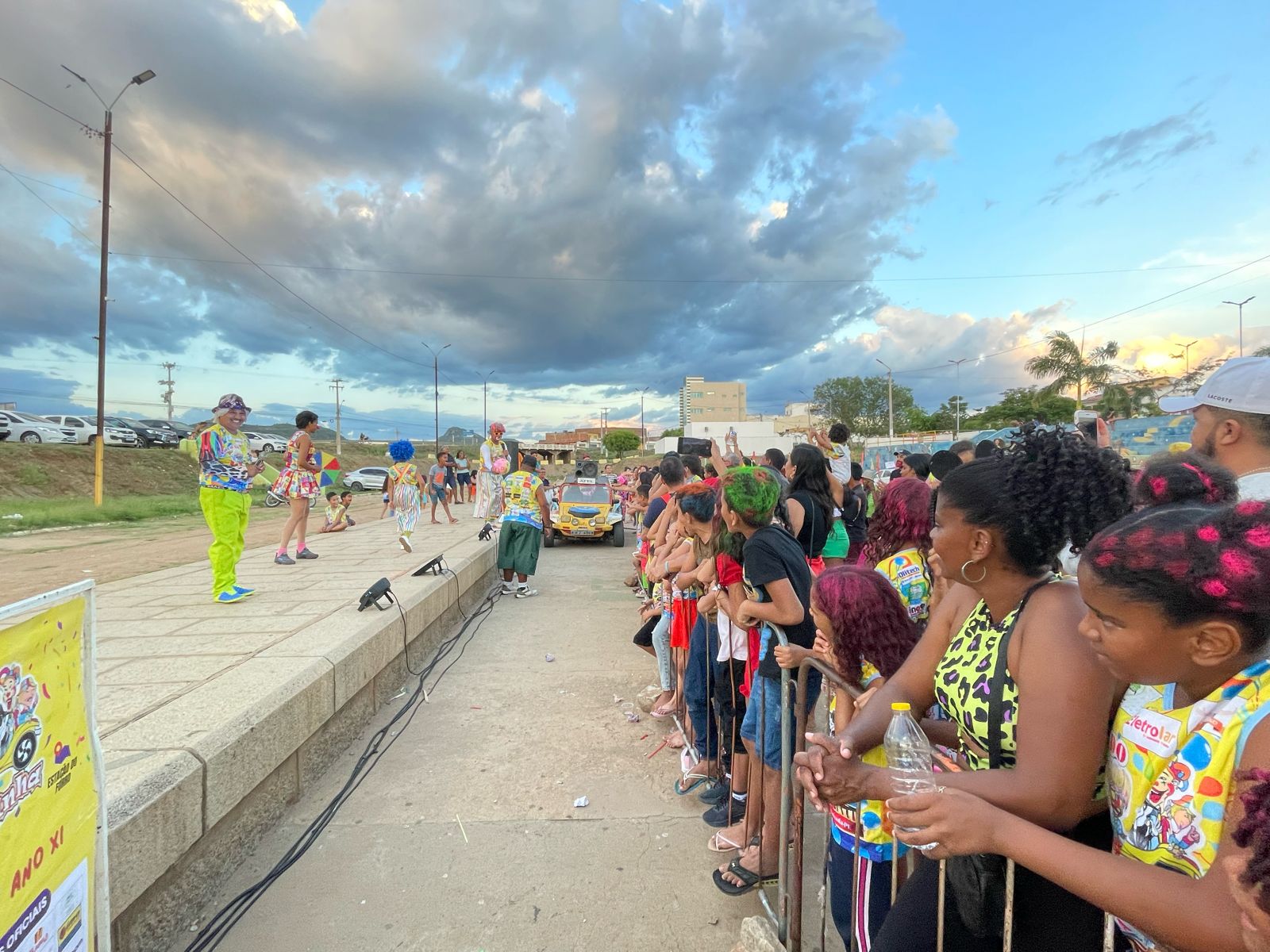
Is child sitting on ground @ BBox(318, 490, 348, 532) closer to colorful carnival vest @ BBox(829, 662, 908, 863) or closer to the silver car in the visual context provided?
colorful carnival vest @ BBox(829, 662, 908, 863)

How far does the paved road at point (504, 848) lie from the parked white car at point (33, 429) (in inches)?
1258

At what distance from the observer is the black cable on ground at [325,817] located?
2.39 metres

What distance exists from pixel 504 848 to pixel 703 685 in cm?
128

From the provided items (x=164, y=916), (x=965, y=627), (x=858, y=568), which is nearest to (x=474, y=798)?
(x=164, y=916)

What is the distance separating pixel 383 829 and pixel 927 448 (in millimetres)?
27764

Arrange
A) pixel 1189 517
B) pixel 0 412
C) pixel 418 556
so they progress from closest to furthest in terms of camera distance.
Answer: pixel 1189 517
pixel 418 556
pixel 0 412

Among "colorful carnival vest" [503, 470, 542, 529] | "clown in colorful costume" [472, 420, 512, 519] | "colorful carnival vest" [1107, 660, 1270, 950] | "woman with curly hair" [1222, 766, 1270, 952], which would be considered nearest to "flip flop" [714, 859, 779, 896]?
"colorful carnival vest" [1107, 660, 1270, 950]

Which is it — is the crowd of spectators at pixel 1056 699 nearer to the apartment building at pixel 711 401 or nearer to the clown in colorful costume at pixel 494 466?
the clown in colorful costume at pixel 494 466

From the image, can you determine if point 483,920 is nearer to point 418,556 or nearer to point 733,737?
point 733,737

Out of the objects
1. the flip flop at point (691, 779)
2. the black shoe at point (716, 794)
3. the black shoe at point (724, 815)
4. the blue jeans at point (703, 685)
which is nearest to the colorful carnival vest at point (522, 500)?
the blue jeans at point (703, 685)

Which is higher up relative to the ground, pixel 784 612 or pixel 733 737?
pixel 784 612

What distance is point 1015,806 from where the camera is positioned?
48.2 inches

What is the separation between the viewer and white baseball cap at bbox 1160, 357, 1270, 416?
2309 millimetres

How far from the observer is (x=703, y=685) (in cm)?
350
